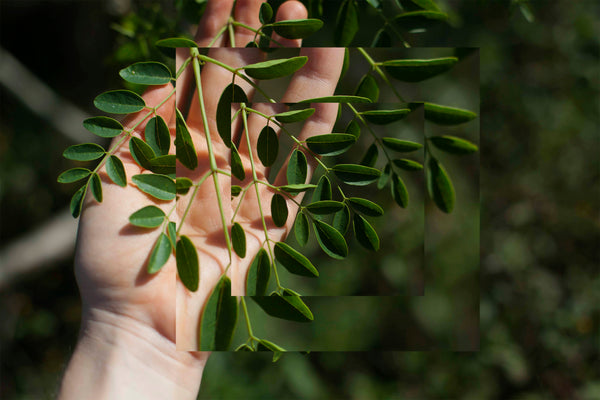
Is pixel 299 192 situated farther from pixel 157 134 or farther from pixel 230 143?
pixel 157 134

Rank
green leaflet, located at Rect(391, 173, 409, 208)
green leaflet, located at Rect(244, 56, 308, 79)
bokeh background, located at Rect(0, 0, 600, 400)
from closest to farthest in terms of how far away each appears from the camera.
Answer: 1. green leaflet, located at Rect(244, 56, 308, 79)
2. green leaflet, located at Rect(391, 173, 409, 208)
3. bokeh background, located at Rect(0, 0, 600, 400)

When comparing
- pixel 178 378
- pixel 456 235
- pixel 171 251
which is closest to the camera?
pixel 171 251

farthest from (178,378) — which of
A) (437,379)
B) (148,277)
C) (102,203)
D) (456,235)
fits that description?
(437,379)

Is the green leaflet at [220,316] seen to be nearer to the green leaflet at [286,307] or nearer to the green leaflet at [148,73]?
the green leaflet at [286,307]

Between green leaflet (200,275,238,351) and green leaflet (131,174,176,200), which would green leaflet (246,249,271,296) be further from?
green leaflet (131,174,176,200)

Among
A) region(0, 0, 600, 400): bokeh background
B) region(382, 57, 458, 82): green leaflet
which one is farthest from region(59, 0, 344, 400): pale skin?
region(0, 0, 600, 400): bokeh background

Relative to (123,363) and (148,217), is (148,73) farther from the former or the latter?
(123,363)
